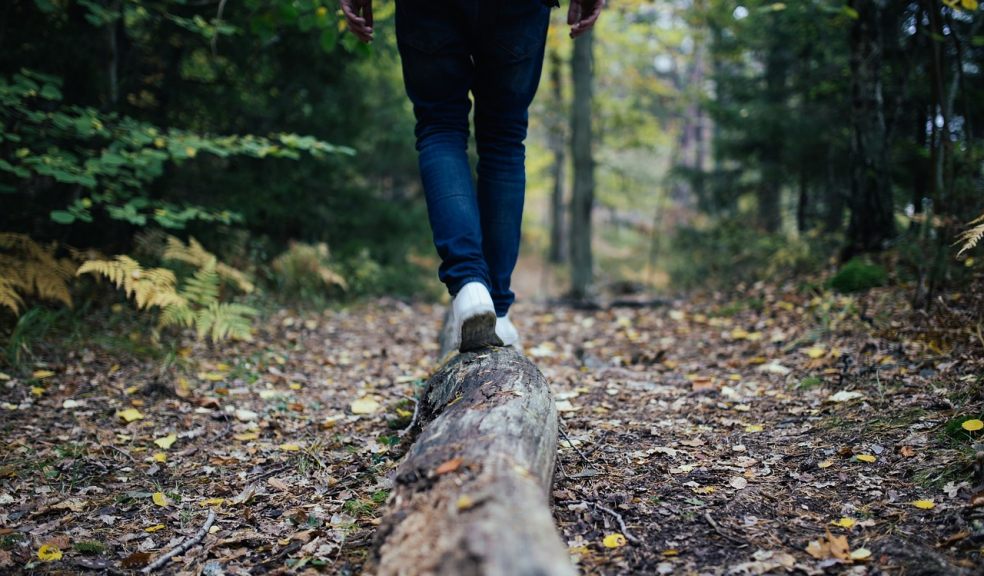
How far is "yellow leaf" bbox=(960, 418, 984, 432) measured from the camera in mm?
1870

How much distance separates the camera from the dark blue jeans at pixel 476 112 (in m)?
2.07

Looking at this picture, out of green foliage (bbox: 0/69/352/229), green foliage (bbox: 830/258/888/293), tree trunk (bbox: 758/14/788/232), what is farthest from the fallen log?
tree trunk (bbox: 758/14/788/232)

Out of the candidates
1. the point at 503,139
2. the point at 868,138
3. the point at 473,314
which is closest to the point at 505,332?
the point at 473,314

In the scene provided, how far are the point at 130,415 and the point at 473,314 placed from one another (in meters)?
1.76

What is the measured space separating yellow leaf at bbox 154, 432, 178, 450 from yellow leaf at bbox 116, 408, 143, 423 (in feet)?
0.83

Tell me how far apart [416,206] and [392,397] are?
15.9 ft

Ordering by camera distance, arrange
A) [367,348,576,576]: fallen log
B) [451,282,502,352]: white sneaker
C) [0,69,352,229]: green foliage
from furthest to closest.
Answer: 1. [0,69,352,229]: green foliage
2. [451,282,502,352]: white sneaker
3. [367,348,576,576]: fallen log

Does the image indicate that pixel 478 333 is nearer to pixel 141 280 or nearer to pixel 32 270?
pixel 141 280

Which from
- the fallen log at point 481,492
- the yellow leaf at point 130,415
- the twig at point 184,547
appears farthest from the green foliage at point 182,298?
the fallen log at point 481,492

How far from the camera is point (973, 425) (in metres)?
1.88

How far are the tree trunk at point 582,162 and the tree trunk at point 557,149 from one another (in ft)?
11.4

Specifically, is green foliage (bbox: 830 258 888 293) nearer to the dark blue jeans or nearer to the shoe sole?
the dark blue jeans

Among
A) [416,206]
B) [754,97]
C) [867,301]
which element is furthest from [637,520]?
[754,97]

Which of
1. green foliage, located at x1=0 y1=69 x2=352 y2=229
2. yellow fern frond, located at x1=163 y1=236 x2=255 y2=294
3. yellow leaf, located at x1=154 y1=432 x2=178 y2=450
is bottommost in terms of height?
yellow leaf, located at x1=154 y1=432 x2=178 y2=450
